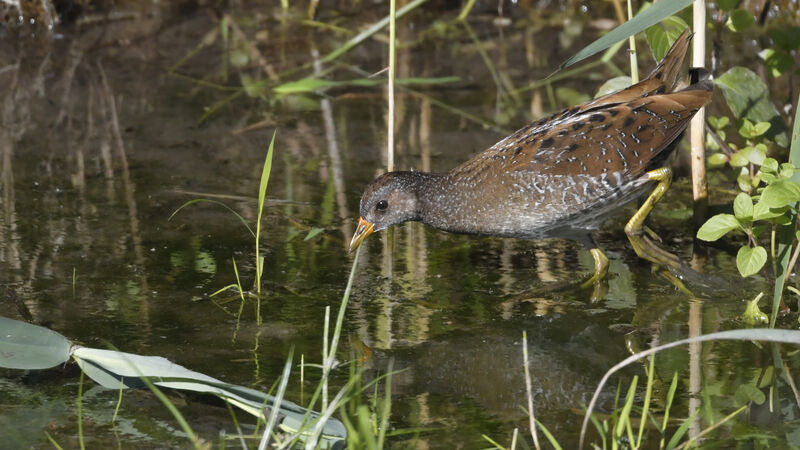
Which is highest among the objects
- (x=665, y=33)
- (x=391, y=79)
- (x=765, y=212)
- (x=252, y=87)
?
(x=252, y=87)

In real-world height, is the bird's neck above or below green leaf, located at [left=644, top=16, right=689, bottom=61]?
below

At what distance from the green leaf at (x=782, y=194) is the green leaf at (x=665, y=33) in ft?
3.57

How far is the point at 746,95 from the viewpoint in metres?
4.67

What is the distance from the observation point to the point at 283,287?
442cm

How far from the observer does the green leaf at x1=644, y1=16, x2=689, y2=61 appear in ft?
14.9

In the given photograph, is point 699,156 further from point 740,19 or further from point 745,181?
point 740,19

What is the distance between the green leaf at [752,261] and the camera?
12.7 feet

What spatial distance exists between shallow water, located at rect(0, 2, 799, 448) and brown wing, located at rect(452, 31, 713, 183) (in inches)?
20.0

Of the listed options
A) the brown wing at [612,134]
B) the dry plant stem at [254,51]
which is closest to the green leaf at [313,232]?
the brown wing at [612,134]

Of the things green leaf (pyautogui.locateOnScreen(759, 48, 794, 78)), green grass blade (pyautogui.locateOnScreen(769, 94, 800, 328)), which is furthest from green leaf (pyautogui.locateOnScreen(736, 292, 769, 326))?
green leaf (pyautogui.locateOnScreen(759, 48, 794, 78))

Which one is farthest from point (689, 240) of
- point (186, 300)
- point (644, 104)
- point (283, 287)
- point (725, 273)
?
point (186, 300)

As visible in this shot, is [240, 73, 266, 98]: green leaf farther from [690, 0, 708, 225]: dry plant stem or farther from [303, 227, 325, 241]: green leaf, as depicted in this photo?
[690, 0, 708, 225]: dry plant stem

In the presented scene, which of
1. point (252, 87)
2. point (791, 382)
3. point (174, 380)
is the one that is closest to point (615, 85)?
point (791, 382)

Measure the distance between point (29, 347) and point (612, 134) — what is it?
7.77ft
